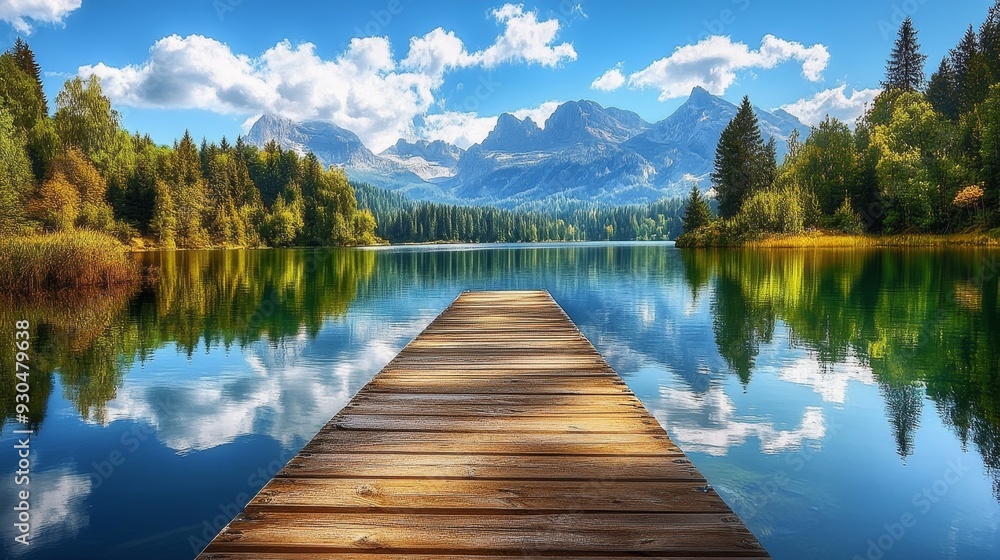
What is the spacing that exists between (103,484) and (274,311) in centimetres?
1418

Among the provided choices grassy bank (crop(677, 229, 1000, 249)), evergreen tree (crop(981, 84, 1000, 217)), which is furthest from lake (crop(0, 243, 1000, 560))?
grassy bank (crop(677, 229, 1000, 249))

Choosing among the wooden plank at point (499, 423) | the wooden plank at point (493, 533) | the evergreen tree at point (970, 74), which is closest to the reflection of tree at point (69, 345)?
the wooden plank at point (499, 423)

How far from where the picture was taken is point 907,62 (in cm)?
7988

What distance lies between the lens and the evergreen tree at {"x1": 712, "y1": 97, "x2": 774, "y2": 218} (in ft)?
239

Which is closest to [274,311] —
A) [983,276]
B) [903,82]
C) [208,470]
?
[208,470]

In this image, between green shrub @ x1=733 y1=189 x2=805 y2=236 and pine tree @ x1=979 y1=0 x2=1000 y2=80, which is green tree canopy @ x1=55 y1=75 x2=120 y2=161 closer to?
green shrub @ x1=733 y1=189 x2=805 y2=236

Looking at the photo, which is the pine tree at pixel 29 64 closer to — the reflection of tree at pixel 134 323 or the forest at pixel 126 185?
the forest at pixel 126 185

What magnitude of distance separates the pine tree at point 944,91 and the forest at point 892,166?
0.14 metres

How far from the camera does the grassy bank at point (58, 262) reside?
2145 cm

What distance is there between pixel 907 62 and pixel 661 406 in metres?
97.9

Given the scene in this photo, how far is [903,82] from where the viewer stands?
80.4 m

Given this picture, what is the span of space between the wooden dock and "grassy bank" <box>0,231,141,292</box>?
23055 mm

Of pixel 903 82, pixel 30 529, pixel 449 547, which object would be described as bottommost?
pixel 30 529

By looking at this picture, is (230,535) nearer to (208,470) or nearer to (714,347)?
(208,470)
